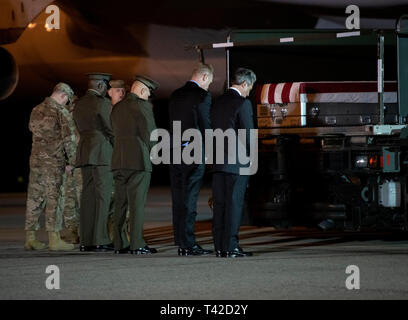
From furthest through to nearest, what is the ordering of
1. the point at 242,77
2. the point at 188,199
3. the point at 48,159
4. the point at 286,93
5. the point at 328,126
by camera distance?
the point at 286,93
the point at 328,126
the point at 48,159
the point at 188,199
the point at 242,77

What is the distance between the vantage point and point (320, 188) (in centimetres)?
1235

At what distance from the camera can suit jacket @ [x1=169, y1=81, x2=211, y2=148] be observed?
1025 centimetres

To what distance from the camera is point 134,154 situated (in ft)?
34.3

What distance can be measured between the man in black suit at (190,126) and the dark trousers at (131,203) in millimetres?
374

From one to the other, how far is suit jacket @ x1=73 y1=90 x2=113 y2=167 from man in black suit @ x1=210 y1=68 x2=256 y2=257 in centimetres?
144

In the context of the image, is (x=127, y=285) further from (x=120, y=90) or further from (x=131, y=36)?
(x=131, y=36)

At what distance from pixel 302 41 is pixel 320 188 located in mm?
1984

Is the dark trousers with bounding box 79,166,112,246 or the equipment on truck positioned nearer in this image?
the dark trousers with bounding box 79,166,112,246

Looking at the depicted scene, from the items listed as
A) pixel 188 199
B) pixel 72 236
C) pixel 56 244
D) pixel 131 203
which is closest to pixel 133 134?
pixel 131 203

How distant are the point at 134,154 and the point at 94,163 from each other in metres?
0.71

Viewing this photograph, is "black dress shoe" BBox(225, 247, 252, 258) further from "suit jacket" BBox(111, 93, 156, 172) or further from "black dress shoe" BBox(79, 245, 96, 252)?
"black dress shoe" BBox(79, 245, 96, 252)

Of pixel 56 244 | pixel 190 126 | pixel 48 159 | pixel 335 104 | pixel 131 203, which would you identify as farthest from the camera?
pixel 335 104

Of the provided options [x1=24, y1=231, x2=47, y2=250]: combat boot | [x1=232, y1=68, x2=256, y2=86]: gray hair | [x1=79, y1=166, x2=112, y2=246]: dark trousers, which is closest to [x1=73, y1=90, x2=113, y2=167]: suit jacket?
[x1=79, y1=166, x2=112, y2=246]: dark trousers

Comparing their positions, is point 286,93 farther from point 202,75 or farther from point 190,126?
point 190,126
